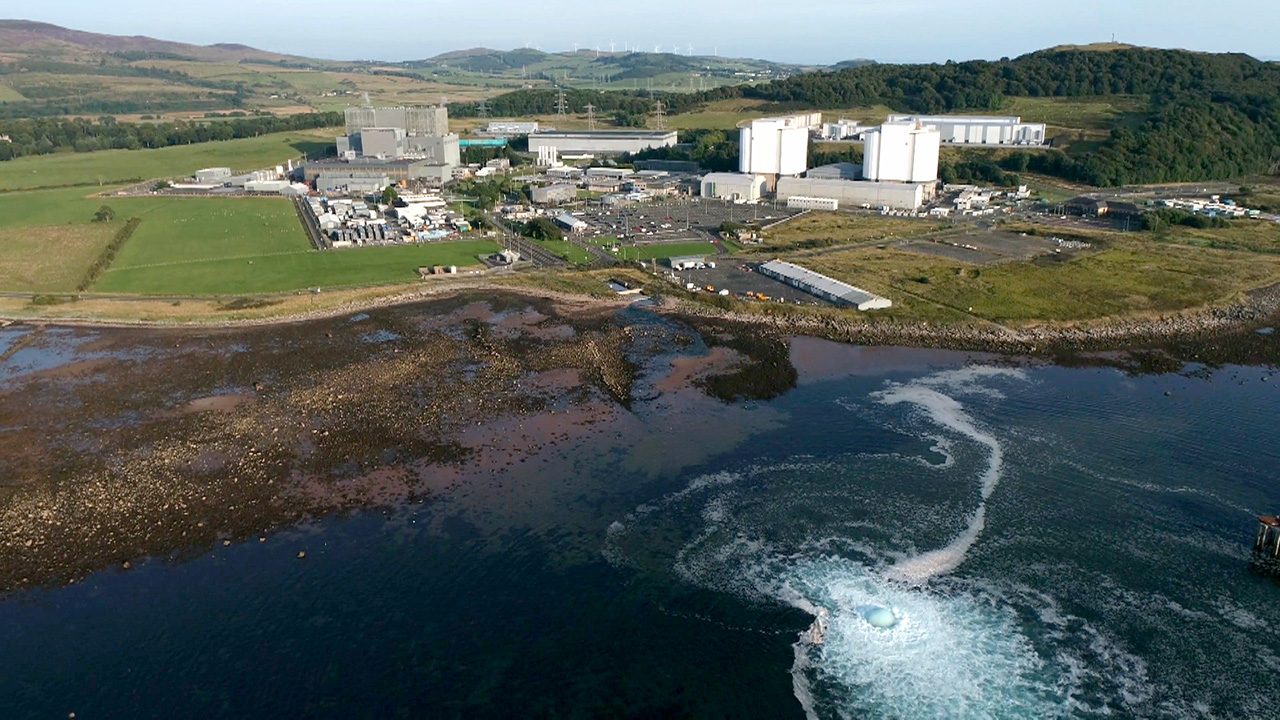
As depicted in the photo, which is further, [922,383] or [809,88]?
[809,88]

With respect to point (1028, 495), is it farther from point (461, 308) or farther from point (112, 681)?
point (461, 308)

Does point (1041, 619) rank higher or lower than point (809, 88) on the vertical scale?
lower

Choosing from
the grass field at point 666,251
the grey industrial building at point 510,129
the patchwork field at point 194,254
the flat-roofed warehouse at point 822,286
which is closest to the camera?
the flat-roofed warehouse at point 822,286

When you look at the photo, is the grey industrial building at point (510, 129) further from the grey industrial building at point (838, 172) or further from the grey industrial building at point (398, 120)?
the grey industrial building at point (838, 172)

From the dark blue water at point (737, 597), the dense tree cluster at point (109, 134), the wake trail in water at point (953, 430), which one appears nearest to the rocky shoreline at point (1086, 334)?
the wake trail in water at point (953, 430)

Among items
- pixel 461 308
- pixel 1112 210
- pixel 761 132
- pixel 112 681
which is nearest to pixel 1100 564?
pixel 112 681
